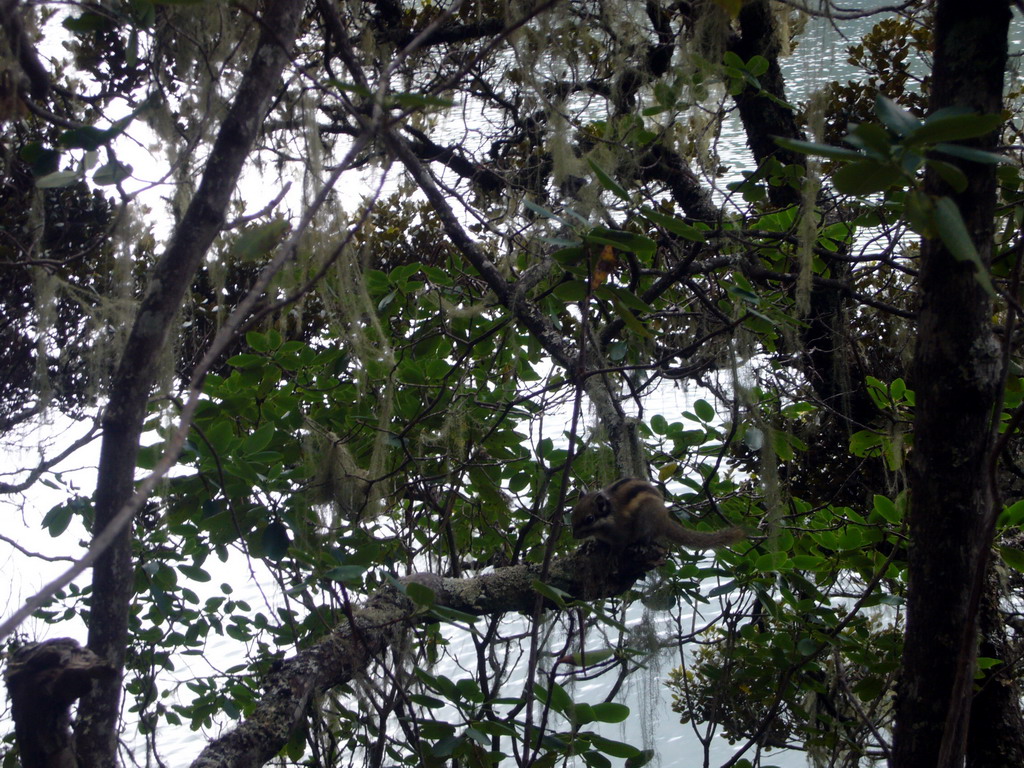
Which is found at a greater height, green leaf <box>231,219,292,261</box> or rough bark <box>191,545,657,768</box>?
green leaf <box>231,219,292,261</box>

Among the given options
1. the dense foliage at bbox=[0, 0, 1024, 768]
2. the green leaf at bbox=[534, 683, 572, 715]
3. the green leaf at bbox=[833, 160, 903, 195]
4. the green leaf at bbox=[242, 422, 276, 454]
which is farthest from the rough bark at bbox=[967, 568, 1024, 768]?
the green leaf at bbox=[242, 422, 276, 454]

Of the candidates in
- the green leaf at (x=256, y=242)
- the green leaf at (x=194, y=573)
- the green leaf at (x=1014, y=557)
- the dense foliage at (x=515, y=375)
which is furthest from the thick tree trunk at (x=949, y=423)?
the green leaf at (x=194, y=573)

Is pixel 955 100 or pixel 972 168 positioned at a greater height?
pixel 955 100

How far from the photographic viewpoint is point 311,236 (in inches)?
58.6

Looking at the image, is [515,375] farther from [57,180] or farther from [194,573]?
[57,180]

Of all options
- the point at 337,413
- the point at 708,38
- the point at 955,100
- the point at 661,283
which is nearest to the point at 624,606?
the point at 661,283

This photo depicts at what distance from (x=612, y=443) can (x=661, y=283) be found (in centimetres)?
44

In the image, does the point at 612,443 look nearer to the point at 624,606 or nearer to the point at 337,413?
the point at 624,606

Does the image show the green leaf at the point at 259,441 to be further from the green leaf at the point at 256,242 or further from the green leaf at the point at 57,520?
the green leaf at the point at 256,242

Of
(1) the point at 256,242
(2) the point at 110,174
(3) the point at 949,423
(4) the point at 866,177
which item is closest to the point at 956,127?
(4) the point at 866,177

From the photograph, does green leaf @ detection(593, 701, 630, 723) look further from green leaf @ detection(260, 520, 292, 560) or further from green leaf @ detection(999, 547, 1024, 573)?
green leaf @ detection(999, 547, 1024, 573)

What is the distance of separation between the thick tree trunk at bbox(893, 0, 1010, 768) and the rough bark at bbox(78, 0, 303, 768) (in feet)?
3.33

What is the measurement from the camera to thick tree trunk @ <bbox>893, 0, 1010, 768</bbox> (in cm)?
119

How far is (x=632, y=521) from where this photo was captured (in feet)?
6.82
